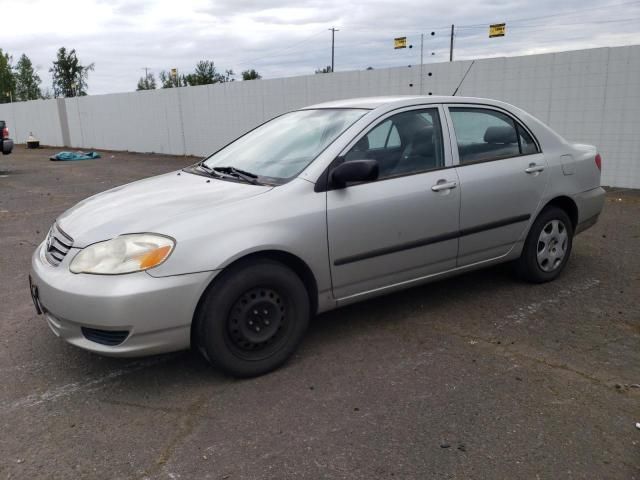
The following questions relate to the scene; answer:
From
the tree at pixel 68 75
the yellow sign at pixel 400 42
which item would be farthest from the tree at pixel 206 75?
the yellow sign at pixel 400 42

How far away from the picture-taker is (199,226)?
3086 millimetres

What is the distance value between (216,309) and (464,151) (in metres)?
2.25

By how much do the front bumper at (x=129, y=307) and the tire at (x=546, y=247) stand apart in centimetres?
286

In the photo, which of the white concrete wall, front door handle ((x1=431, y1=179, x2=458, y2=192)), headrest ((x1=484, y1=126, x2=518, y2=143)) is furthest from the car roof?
the white concrete wall

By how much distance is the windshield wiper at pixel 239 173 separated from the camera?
365 cm

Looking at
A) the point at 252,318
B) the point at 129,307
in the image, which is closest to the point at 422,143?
the point at 252,318

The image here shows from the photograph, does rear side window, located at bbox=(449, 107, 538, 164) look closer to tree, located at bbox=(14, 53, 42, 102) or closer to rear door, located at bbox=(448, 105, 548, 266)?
rear door, located at bbox=(448, 105, 548, 266)

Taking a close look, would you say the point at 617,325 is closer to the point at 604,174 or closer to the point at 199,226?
the point at 199,226

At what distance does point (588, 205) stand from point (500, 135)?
47.7 inches

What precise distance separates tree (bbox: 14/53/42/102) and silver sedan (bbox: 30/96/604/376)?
75.2 metres

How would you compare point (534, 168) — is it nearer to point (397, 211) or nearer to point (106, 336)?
point (397, 211)

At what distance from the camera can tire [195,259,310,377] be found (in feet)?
10.2

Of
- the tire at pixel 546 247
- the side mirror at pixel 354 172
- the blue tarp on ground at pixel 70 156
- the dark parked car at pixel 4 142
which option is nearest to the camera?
the side mirror at pixel 354 172

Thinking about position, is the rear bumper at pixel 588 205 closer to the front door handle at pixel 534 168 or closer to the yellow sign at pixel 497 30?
the front door handle at pixel 534 168
